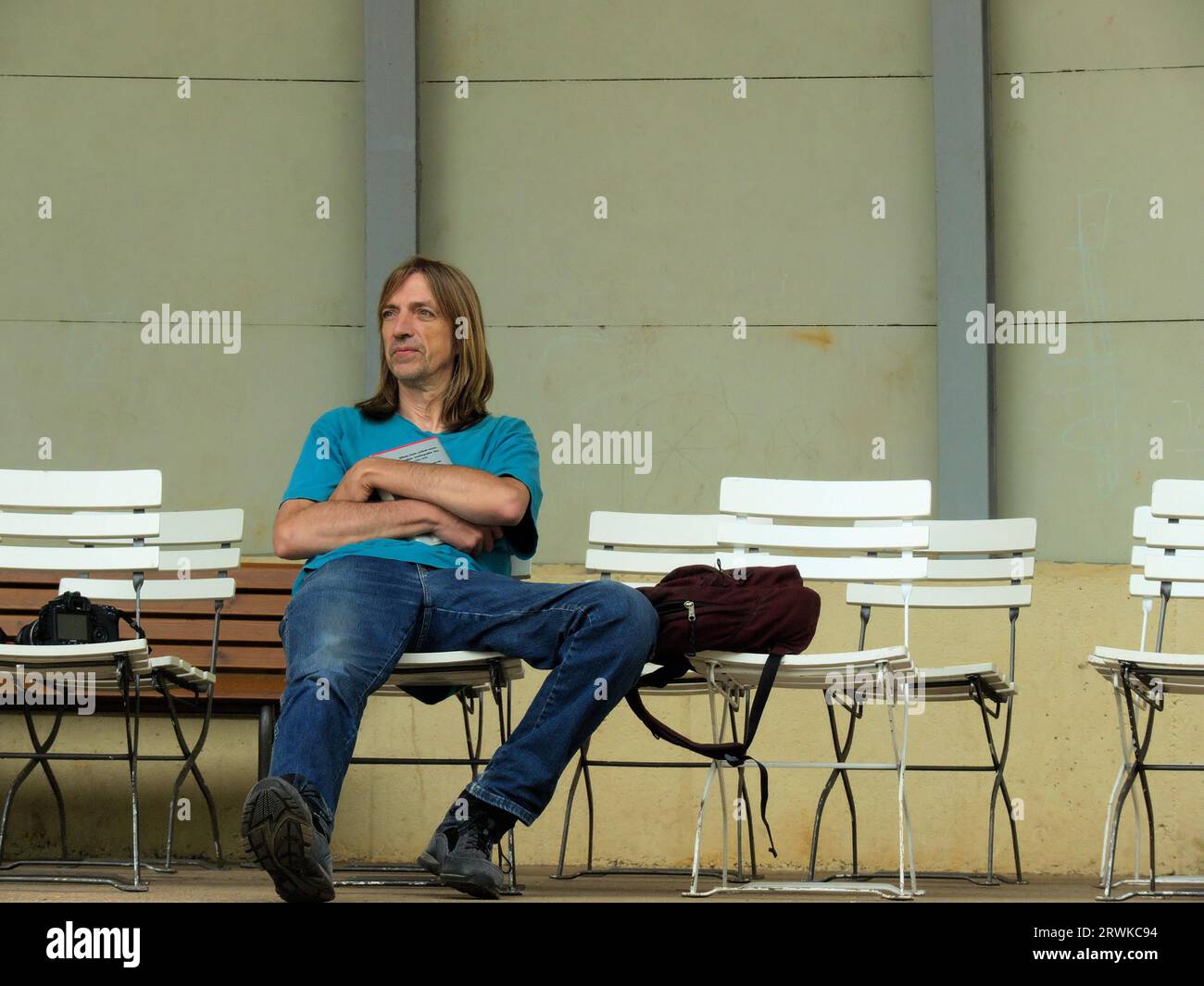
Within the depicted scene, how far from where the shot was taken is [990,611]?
5.04 meters

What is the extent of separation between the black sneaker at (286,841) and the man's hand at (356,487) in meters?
0.86

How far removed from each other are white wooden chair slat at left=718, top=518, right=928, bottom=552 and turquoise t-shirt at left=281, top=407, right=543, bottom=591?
67cm

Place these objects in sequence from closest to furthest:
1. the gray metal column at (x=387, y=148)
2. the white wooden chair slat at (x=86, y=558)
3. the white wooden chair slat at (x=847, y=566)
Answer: the white wooden chair slat at (x=847, y=566) < the white wooden chair slat at (x=86, y=558) < the gray metal column at (x=387, y=148)

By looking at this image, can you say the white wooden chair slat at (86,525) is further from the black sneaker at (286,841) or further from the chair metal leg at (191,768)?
the black sneaker at (286,841)

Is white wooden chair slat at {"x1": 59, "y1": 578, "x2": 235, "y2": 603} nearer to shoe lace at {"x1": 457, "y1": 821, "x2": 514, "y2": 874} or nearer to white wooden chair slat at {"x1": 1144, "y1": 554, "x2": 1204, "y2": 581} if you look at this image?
shoe lace at {"x1": 457, "y1": 821, "x2": 514, "y2": 874}

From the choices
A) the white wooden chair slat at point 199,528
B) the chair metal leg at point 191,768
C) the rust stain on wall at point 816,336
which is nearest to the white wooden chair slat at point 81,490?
the white wooden chair slat at point 199,528

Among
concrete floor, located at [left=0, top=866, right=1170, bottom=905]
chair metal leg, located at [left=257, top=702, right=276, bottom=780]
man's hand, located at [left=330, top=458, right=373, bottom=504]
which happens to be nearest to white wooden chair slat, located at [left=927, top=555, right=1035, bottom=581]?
concrete floor, located at [left=0, top=866, right=1170, bottom=905]

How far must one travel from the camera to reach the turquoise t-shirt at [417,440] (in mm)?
3377

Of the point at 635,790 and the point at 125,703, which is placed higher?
the point at 125,703

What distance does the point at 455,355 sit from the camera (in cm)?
370

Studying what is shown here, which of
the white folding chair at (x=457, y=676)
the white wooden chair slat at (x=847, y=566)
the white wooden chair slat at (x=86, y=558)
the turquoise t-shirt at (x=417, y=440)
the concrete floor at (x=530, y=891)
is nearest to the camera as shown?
the concrete floor at (x=530, y=891)
